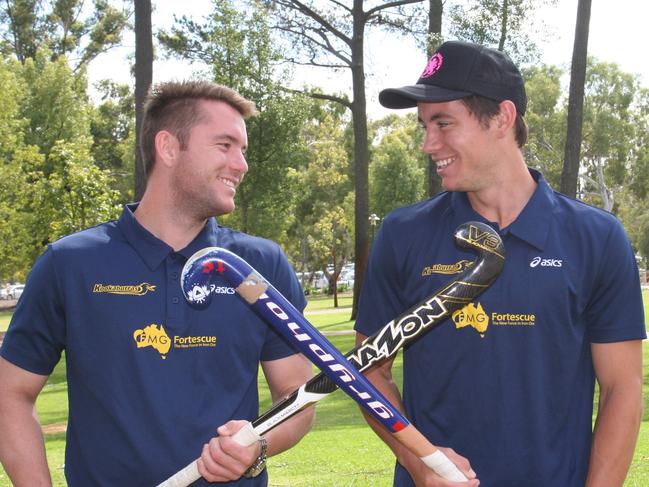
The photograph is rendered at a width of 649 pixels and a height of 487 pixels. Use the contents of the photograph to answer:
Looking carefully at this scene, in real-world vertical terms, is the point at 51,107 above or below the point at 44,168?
above

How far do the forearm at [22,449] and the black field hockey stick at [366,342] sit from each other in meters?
0.61

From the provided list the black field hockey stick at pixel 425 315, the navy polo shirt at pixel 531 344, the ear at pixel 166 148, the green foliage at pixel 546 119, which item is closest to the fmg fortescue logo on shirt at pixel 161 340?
the black field hockey stick at pixel 425 315

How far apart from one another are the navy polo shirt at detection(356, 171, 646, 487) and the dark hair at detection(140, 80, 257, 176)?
3.25 feet

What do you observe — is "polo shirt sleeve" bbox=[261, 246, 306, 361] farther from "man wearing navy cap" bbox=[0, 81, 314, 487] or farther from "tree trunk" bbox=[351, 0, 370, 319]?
"tree trunk" bbox=[351, 0, 370, 319]

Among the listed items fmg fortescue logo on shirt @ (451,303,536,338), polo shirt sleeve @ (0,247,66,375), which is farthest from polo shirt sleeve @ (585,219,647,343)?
polo shirt sleeve @ (0,247,66,375)

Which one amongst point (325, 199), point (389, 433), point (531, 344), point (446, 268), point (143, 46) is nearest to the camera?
point (389, 433)

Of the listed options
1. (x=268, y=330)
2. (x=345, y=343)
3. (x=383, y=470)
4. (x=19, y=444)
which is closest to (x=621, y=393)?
(x=268, y=330)

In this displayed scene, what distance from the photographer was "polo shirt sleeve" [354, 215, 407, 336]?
10.5 feet

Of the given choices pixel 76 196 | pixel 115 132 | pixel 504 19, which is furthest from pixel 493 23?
Result: pixel 115 132

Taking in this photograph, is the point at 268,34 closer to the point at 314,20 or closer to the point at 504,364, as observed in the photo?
the point at 314,20

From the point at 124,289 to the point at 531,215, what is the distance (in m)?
1.43

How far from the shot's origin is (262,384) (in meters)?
17.3

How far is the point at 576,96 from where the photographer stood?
17.4 meters

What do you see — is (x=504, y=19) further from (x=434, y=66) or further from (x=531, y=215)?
(x=531, y=215)
